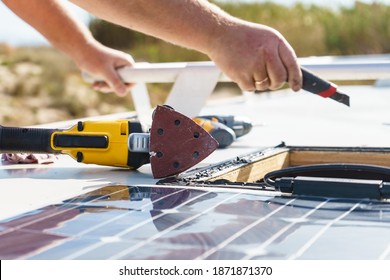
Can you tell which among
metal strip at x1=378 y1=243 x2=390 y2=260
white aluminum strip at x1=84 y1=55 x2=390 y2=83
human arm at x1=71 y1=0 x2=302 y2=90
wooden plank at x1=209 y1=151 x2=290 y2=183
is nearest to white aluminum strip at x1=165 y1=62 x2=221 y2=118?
white aluminum strip at x1=84 y1=55 x2=390 y2=83

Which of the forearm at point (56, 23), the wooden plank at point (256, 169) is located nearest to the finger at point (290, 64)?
the wooden plank at point (256, 169)

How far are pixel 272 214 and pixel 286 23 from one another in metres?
16.5

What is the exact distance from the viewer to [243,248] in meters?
1.16

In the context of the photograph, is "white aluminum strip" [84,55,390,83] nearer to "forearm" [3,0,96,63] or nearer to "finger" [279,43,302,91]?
"forearm" [3,0,96,63]

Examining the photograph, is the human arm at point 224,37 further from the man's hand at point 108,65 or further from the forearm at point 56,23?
the forearm at point 56,23

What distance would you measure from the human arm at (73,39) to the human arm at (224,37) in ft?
2.61

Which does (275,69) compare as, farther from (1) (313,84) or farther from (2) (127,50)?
(2) (127,50)

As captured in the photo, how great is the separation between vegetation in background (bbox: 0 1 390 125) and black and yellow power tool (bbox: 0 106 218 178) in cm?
1081

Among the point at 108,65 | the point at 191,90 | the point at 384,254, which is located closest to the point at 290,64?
the point at 384,254

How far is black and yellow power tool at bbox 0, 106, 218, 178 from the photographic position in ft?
5.61

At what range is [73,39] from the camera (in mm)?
2652

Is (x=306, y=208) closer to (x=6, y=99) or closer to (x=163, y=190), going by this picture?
(x=163, y=190)

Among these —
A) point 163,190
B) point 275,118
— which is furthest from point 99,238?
point 275,118

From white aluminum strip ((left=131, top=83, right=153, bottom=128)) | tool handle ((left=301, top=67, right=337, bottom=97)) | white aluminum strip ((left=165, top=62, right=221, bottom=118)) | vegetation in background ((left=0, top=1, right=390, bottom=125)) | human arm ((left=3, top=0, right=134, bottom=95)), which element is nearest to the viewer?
tool handle ((left=301, top=67, right=337, bottom=97))
